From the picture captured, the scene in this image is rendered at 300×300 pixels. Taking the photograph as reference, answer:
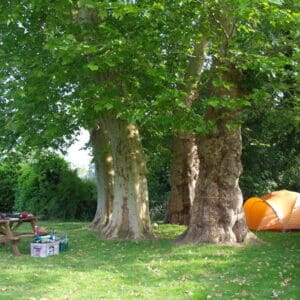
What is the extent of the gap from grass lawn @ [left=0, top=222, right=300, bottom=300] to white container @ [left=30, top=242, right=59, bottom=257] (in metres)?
0.16

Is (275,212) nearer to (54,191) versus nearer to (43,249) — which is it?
(43,249)

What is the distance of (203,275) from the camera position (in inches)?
317

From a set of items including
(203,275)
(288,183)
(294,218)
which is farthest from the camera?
(288,183)

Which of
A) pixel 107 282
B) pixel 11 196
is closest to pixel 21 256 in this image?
pixel 107 282

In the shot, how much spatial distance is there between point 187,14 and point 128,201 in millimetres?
5250

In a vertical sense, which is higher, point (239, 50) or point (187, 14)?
point (187, 14)

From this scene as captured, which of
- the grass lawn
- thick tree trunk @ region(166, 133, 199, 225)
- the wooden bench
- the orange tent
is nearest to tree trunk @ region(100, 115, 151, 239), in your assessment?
the grass lawn

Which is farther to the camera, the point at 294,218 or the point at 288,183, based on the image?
the point at 288,183

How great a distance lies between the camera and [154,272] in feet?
27.2

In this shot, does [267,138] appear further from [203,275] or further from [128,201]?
[203,275]

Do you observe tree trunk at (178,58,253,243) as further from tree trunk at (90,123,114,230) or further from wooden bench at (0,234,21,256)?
tree trunk at (90,123,114,230)

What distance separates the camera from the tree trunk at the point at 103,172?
52.3 ft

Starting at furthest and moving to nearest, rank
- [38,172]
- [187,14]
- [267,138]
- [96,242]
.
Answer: [38,172] < [267,138] < [96,242] < [187,14]

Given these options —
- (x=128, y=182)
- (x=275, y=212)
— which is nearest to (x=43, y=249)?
(x=128, y=182)
